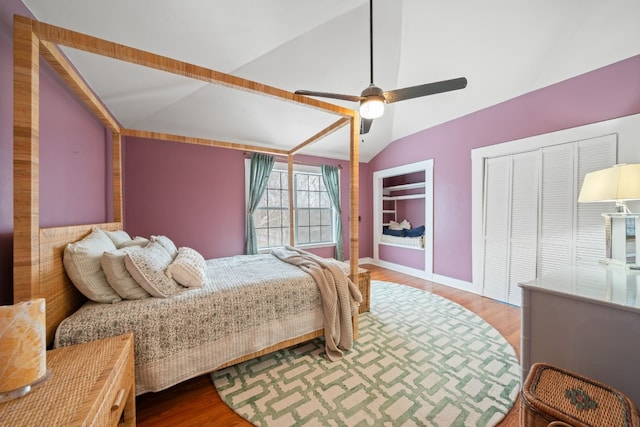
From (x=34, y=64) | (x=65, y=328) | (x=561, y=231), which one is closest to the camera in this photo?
(x=34, y=64)

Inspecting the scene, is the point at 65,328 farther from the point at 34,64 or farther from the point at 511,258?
the point at 511,258

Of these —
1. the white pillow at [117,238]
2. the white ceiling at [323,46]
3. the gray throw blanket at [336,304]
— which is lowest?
the gray throw blanket at [336,304]

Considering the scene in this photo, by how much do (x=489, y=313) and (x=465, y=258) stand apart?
0.94 metres

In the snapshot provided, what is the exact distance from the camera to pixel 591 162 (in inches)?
94.7

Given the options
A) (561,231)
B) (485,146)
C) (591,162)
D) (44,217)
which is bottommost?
(561,231)

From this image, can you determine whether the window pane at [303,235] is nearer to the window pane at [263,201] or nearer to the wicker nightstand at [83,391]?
the window pane at [263,201]

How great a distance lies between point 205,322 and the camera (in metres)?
1.49

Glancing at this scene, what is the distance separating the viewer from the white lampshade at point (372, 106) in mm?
1654

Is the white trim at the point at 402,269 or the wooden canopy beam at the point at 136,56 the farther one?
the white trim at the point at 402,269

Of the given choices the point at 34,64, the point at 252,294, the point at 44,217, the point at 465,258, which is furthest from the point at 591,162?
the point at 44,217

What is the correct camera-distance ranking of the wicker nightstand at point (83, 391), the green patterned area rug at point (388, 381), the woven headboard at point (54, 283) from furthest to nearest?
the green patterned area rug at point (388, 381), the woven headboard at point (54, 283), the wicker nightstand at point (83, 391)

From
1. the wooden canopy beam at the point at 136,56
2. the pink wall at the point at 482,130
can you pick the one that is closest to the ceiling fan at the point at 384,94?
the wooden canopy beam at the point at 136,56

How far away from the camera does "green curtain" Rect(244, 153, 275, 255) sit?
151 inches

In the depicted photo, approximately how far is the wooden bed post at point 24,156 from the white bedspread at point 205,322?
0.36 meters
